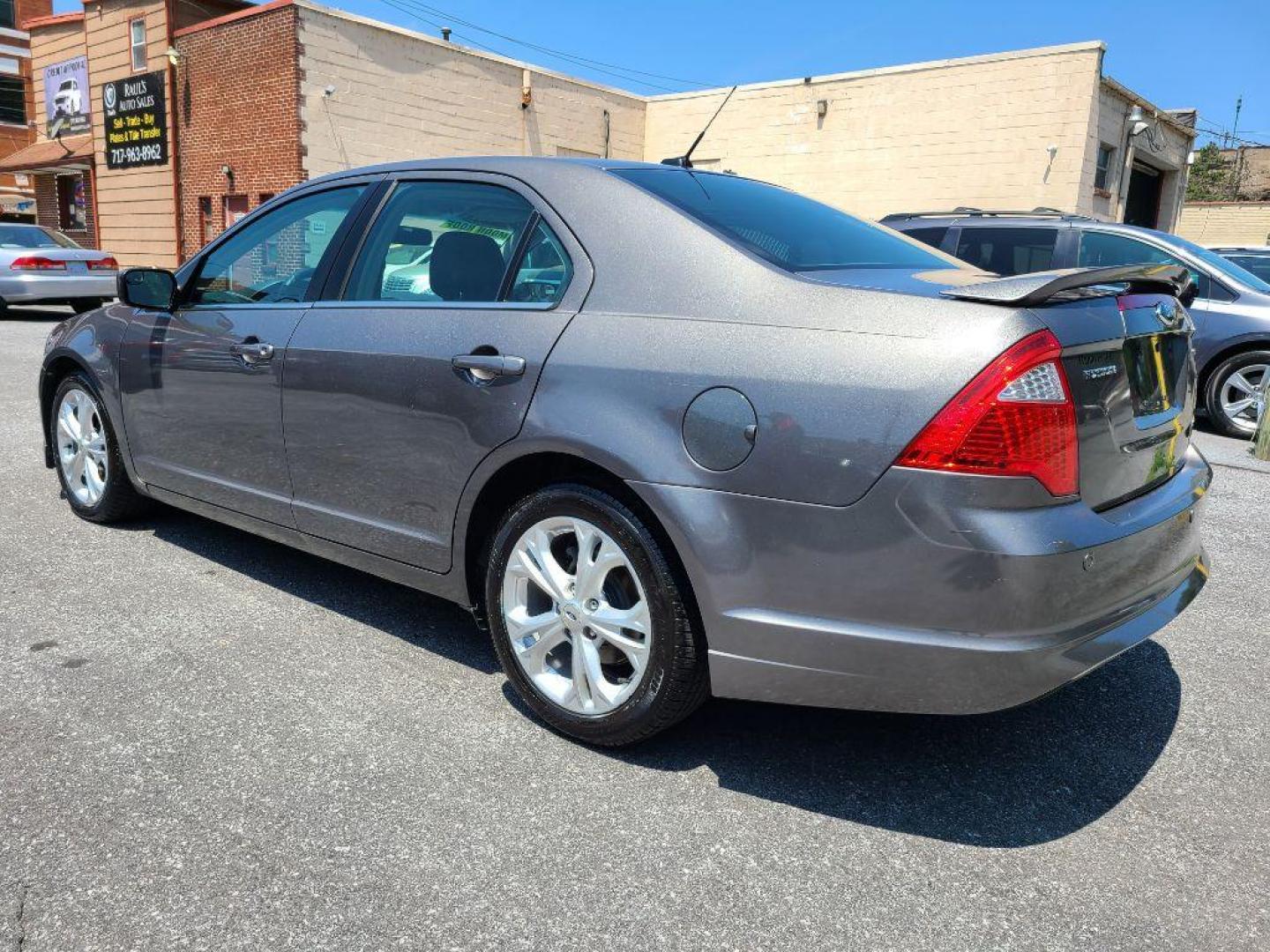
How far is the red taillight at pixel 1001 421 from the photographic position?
7.16 feet

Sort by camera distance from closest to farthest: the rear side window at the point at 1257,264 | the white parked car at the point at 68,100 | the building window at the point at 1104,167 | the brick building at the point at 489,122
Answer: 1. the rear side window at the point at 1257,264
2. the brick building at the point at 489,122
3. the building window at the point at 1104,167
4. the white parked car at the point at 68,100

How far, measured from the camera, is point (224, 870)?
89.9 inches

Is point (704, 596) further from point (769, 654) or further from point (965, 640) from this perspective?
point (965, 640)

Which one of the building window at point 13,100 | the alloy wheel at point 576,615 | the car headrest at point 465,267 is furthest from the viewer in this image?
the building window at point 13,100

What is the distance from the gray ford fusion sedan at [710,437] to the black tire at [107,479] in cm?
124

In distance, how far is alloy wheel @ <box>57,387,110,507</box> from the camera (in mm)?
4820

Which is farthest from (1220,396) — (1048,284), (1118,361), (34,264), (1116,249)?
(34,264)

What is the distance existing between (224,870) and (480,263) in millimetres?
1868

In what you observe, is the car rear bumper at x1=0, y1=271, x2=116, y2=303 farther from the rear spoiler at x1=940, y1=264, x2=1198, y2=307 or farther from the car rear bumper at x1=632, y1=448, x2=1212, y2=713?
the rear spoiler at x1=940, y1=264, x2=1198, y2=307

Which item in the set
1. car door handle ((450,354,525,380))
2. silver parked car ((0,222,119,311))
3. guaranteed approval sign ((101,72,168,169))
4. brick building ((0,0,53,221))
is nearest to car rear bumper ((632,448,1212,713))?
car door handle ((450,354,525,380))

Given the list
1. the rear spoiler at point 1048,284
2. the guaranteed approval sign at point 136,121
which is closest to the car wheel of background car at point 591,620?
the rear spoiler at point 1048,284

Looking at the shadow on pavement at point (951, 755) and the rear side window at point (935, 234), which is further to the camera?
the rear side window at point (935, 234)

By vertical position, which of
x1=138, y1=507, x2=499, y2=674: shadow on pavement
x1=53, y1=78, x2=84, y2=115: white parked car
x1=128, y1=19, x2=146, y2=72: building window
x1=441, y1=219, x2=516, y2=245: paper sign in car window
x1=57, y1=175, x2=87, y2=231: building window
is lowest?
x1=138, y1=507, x2=499, y2=674: shadow on pavement

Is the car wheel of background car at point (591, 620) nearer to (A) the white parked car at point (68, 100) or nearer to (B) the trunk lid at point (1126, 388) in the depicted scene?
(B) the trunk lid at point (1126, 388)
